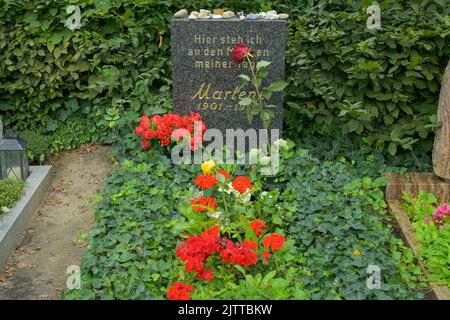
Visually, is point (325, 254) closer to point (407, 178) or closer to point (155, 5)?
point (407, 178)

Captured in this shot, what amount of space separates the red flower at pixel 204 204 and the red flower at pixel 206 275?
2.05 ft

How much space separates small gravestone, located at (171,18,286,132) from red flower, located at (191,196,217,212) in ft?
5.33

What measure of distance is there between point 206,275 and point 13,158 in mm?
2597

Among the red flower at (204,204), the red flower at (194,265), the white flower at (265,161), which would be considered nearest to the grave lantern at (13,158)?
the red flower at (204,204)

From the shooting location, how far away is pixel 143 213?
4.83 metres

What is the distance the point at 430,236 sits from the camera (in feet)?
15.7

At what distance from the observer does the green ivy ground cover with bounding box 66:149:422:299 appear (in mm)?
3947

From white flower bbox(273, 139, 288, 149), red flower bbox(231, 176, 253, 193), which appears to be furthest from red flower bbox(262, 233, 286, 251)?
white flower bbox(273, 139, 288, 149)

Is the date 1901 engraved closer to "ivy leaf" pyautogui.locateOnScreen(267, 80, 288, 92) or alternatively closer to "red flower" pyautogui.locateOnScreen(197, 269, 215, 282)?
"ivy leaf" pyautogui.locateOnScreen(267, 80, 288, 92)

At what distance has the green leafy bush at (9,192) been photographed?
17.2ft

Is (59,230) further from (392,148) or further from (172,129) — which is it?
(392,148)

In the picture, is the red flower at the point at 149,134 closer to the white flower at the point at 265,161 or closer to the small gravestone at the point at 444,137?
the white flower at the point at 265,161

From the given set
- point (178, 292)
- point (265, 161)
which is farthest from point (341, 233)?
point (178, 292)

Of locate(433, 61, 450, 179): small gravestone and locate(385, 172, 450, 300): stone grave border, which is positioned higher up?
locate(433, 61, 450, 179): small gravestone
